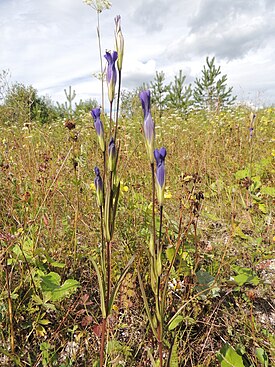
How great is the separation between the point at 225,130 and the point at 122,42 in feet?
9.92

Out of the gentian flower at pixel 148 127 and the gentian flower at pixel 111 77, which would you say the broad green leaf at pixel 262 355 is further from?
the gentian flower at pixel 111 77

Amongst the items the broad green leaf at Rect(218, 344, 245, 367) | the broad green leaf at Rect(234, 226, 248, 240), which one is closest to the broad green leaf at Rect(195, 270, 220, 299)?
the broad green leaf at Rect(218, 344, 245, 367)

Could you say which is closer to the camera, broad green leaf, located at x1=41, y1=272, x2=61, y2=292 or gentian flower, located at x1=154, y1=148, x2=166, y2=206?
gentian flower, located at x1=154, y1=148, x2=166, y2=206

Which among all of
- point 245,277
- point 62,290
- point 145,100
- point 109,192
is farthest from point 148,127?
point 245,277

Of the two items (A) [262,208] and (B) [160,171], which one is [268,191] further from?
(B) [160,171]

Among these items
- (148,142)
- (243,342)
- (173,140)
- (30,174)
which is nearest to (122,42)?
(148,142)

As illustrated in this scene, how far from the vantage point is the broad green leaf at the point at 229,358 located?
931mm

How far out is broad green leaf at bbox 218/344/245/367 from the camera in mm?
931

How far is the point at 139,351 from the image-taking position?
106cm

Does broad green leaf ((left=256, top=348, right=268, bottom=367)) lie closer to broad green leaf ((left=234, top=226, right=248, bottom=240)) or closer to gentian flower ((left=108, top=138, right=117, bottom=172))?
broad green leaf ((left=234, top=226, right=248, bottom=240))

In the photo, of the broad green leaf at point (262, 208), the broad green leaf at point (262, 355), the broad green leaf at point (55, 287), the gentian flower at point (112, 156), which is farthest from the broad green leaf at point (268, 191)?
the gentian flower at point (112, 156)

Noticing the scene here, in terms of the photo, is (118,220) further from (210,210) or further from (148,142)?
(148,142)

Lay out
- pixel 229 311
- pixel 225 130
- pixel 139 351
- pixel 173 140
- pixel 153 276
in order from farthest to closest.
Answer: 1. pixel 225 130
2. pixel 173 140
3. pixel 229 311
4. pixel 139 351
5. pixel 153 276

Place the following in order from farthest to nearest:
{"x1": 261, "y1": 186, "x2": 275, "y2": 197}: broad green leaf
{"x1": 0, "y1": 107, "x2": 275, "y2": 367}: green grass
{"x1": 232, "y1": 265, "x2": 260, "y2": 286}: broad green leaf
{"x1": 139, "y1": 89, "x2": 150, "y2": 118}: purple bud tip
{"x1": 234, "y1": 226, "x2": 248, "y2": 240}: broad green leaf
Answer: {"x1": 261, "y1": 186, "x2": 275, "y2": 197}: broad green leaf
{"x1": 234, "y1": 226, "x2": 248, "y2": 240}: broad green leaf
{"x1": 232, "y1": 265, "x2": 260, "y2": 286}: broad green leaf
{"x1": 0, "y1": 107, "x2": 275, "y2": 367}: green grass
{"x1": 139, "y1": 89, "x2": 150, "y2": 118}: purple bud tip
